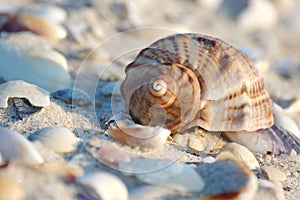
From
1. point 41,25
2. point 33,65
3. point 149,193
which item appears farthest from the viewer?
point 41,25

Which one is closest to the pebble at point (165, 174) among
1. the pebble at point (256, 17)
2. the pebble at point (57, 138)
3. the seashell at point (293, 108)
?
the pebble at point (57, 138)

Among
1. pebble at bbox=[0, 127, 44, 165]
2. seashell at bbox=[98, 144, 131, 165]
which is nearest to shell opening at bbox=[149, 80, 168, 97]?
seashell at bbox=[98, 144, 131, 165]

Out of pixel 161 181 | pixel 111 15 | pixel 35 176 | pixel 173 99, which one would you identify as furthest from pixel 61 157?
pixel 111 15

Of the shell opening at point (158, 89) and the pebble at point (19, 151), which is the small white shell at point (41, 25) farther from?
the pebble at point (19, 151)

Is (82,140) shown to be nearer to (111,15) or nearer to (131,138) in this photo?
(131,138)

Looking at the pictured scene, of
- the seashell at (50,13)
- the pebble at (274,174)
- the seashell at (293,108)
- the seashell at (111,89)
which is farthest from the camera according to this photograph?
the seashell at (50,13)

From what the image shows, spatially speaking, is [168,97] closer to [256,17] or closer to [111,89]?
[111,89]

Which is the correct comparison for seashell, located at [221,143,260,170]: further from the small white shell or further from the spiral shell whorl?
the small white shell

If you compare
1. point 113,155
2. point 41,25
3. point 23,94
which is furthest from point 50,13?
point 113,155
